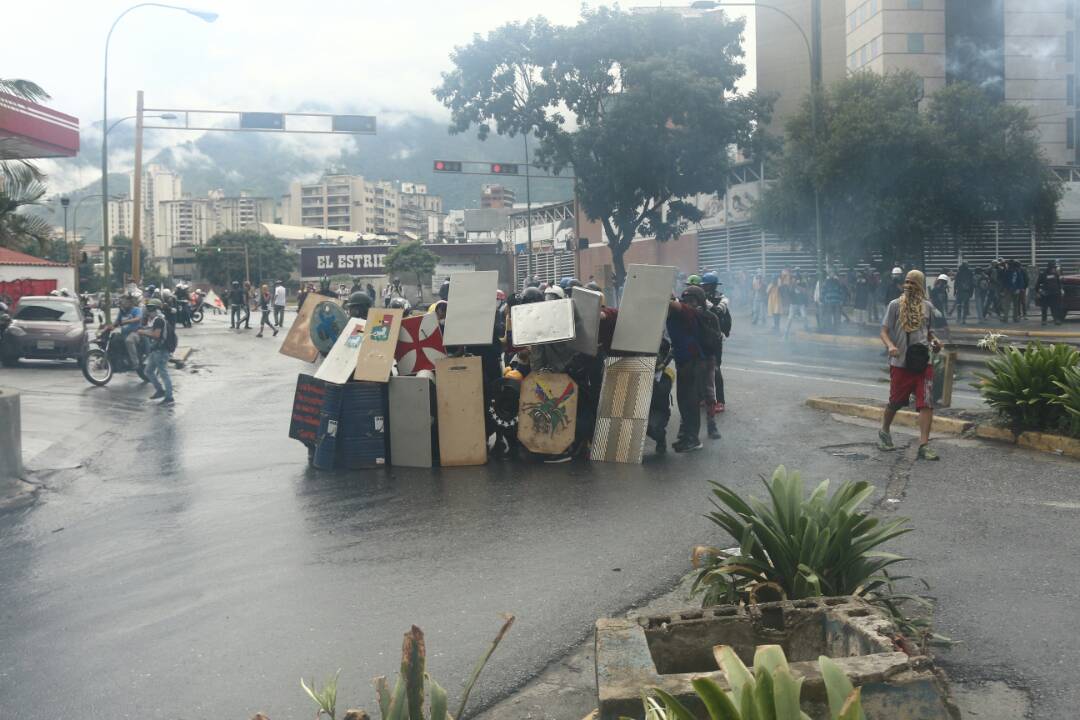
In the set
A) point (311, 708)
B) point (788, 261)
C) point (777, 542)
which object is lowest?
point (311, 708)

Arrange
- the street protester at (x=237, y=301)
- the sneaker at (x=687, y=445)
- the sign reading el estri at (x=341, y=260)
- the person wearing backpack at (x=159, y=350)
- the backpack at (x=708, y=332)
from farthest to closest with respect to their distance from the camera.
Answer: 1. the sign reading el estri at (x=341, y=260)
2. the street protester at (x=237, y=301)
3. the person wearing backpack at (x=159, y=350)
4. the backpack at (x=708, y=332)
5. the sneaker at (x=687, y=445)

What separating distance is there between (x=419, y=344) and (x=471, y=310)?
24.1 inches

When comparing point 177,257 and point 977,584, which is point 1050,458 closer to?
point 977,584

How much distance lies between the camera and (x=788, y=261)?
1812 inches

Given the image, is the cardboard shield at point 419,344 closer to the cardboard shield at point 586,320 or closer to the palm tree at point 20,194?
the cardboard shield at point 586,320

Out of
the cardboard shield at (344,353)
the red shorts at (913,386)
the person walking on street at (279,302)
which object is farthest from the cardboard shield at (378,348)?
the person walking on street at (279,302)

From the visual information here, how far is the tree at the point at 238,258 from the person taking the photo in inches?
5148

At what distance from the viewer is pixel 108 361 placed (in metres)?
18.8

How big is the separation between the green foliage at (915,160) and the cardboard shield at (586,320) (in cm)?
2214

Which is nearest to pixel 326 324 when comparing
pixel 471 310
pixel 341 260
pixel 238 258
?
pixel 471 310

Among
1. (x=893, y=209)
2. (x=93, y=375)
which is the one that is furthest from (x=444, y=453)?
(x=893, y=209)

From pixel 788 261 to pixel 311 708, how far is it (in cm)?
4360

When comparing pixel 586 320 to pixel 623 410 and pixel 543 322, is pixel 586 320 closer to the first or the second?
pixel 543 322

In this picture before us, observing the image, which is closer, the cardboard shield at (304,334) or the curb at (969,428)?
the curb at (969,428)
